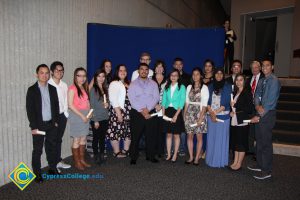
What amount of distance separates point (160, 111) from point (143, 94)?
389mm

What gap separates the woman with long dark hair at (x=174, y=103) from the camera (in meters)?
3.94

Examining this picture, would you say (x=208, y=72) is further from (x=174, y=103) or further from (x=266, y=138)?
(x=266, y=138)

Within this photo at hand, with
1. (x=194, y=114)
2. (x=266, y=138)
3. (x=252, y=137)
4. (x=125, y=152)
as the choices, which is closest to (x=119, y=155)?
(x=125, y=152)

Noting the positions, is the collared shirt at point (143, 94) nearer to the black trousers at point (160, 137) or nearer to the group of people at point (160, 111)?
the group of people at point (160, 111)

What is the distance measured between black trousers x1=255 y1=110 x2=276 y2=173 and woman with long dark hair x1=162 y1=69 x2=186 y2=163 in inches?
41.4

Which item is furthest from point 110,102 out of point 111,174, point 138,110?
point 111,174

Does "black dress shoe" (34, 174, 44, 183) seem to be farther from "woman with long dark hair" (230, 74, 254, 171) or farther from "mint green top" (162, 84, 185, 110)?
"woman with long dark hair" (230, 74, 254, 171)

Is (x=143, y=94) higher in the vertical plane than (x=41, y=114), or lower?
higher

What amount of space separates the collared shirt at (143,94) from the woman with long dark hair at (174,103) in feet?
0.59

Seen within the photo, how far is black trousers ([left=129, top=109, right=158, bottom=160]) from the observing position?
13.0ft

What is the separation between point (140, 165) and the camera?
13.0ft

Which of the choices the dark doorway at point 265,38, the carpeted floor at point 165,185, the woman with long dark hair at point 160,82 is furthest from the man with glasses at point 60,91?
the dark doorway at point 265,38

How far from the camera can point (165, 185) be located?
324 cm

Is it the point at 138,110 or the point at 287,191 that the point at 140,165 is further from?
the point at 287,191
